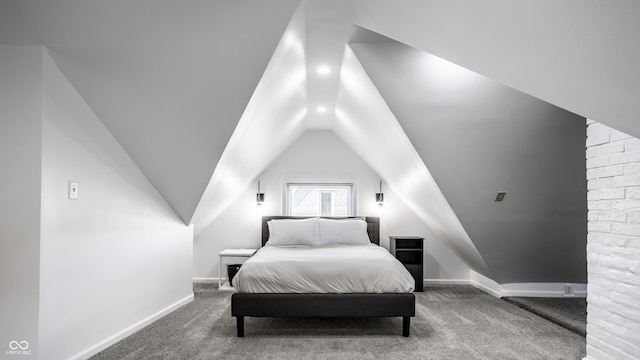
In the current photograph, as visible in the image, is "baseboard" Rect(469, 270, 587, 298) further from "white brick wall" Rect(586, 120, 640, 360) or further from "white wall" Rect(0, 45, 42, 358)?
"white wall" Rect(0, 45, 42, 358)

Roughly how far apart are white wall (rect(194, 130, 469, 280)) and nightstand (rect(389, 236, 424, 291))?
36 cm

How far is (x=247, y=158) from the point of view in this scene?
425cm

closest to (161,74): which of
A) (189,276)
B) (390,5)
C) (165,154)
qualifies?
(165,154)

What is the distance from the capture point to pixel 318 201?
593 centimetres

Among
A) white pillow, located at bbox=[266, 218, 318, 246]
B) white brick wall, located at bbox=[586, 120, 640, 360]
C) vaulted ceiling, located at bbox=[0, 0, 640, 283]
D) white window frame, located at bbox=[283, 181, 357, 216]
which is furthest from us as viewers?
white window frame, located at bbox=[283, 181, 357, 216]

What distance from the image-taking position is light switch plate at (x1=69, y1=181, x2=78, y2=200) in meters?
2.46

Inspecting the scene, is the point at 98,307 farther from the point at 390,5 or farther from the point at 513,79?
the point at 513,79

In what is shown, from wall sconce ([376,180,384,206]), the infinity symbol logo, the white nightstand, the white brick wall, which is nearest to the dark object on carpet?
the white brick wall

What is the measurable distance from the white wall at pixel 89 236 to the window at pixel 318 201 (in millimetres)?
2526

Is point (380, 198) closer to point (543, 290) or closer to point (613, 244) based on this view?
point (543, 290)

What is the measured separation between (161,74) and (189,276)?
259 centimetres

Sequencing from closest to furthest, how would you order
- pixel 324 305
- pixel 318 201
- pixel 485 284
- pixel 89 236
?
pixel 89 236
pixel 324 305
pixel 485 284
pixel 318 201

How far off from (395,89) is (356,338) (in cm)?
201

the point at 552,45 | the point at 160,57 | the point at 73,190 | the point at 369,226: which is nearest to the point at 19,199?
the point at 73,190
